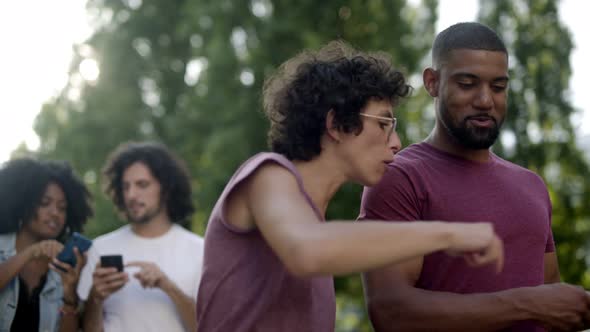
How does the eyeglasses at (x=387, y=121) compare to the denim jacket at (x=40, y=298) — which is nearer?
the eyeglasses at (x=387, y=121)

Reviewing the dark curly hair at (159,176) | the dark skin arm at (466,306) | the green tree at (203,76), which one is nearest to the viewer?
the dark skin arm at (466,306)

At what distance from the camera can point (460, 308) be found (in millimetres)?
2533

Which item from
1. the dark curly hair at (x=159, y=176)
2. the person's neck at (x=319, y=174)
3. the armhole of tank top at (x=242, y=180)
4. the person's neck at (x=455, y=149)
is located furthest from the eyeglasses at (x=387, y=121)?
the dark curly hair at (x=159, y=176)

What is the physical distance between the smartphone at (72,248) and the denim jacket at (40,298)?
15cm

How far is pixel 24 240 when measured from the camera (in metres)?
4.21

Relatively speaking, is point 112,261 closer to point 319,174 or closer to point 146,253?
point 146,253

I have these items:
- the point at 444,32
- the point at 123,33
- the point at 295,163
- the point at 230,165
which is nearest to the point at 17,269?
the point at 295,163

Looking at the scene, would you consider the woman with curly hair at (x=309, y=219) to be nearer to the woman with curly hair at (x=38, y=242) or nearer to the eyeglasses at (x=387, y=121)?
the eyeglasses at (x=387, y=121)

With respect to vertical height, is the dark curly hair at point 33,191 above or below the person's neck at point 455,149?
below

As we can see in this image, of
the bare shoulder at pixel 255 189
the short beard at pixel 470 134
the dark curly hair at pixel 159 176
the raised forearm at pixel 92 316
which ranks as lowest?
the raised forearm at pixel 92 316

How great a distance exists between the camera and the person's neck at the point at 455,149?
298 centimetres

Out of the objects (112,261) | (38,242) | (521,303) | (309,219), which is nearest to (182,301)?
(112,261)

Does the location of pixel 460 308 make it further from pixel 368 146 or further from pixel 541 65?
pixel 541 65

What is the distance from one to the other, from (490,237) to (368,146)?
60 cm
